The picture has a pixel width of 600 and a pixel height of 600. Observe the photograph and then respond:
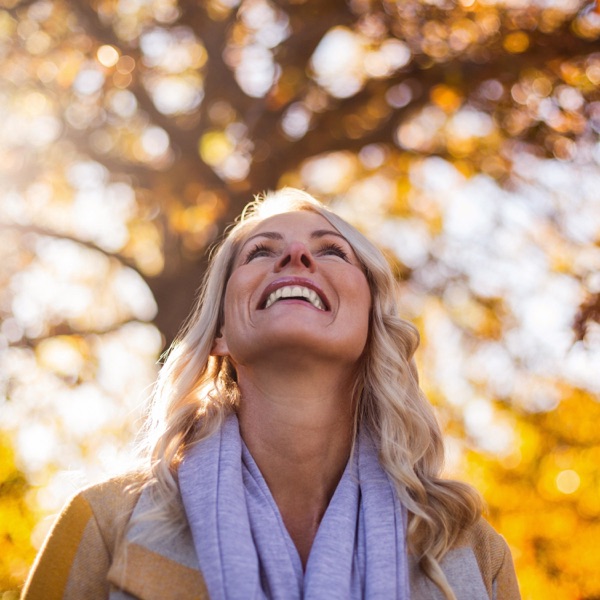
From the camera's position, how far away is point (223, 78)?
7.17m

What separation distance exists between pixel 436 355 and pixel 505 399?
0.91 metres

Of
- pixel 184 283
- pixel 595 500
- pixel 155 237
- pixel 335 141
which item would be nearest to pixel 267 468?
pixel 184 283

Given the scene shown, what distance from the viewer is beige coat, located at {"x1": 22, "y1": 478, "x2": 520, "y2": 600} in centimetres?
247

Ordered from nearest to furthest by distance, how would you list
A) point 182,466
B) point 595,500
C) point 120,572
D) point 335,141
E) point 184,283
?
point 120,572
point 182,466
point 184,283
point 335,141
point 595,500

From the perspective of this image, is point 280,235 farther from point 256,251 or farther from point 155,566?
point 155,566

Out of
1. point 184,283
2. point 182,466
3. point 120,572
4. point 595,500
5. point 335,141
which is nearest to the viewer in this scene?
point 120,572

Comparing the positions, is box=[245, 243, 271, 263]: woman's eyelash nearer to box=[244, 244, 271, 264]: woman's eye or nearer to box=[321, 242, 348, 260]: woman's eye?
box=[244, 244, 271, 264]: woman's eye

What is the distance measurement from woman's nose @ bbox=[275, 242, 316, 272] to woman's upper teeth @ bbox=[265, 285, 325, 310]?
0.39ft

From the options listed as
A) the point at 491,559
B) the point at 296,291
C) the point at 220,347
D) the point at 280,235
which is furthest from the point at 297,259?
the point at 491,559

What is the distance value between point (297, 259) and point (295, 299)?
19cm

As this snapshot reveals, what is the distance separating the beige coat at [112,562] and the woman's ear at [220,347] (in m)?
0.76

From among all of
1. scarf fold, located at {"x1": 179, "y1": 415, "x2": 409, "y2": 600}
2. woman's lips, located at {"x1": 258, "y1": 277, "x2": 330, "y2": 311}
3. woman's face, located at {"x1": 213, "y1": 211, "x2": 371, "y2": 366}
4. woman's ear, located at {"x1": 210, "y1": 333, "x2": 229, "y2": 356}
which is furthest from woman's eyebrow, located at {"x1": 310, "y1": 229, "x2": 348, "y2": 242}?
scarf fold, located at {"x1": 179, "y1": 415, "x2": 409, "y2": 600}

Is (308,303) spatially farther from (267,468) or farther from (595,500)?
(595,500)

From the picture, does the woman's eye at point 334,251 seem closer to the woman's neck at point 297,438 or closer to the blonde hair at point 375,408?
the blonde hair at point 375,408
